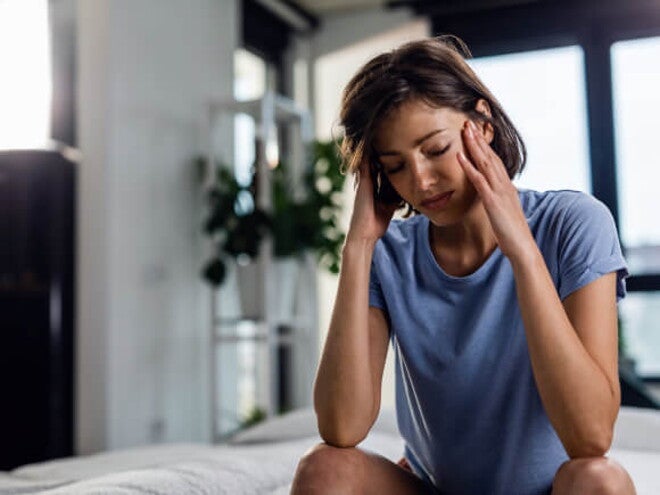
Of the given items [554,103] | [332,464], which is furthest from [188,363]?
[332,464]

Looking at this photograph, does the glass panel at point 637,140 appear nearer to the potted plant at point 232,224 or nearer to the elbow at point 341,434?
the potted plant at point 232,224

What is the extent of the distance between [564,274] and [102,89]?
2400 millimetres

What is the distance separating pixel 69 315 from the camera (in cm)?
303

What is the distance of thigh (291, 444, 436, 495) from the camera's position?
105cm

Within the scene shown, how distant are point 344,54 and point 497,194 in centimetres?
387

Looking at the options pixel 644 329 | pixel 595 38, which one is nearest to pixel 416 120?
pixel 644 329

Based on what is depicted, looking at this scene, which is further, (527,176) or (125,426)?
(527,176)

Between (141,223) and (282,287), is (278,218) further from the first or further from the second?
(141,223)

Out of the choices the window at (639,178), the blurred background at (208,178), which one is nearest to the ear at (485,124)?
the blurred background at (208,178)

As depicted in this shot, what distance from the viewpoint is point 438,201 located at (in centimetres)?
115

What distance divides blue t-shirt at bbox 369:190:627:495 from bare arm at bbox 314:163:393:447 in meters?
0.05

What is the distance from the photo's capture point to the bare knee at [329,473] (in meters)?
1.04

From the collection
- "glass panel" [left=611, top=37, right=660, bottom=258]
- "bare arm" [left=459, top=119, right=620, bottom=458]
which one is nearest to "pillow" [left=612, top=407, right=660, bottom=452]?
"bare arm" [left=459, top=119, right=620, bottom=458]

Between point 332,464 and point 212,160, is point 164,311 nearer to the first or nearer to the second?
point 212,160
